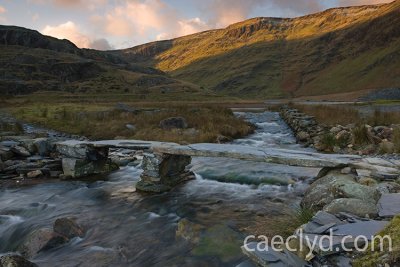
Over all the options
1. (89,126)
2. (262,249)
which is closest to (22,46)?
(89,126)

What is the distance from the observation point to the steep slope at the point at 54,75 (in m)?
91.8

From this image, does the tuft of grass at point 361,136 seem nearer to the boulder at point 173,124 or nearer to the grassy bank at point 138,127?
the grassy bank at point 138,127

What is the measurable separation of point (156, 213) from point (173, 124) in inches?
561

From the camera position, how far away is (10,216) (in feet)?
33.3

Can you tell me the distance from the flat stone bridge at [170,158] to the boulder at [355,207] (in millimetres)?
3194

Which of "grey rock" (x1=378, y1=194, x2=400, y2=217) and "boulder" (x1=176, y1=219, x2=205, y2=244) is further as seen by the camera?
"boulder" (x1=176, y1=219, x2=205, y2=244)

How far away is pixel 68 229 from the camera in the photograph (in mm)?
8461

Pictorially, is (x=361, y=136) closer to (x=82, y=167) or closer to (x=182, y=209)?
(x=182, y=209)

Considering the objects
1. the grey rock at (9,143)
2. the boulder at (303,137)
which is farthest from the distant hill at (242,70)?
the grey rock at (9,143)

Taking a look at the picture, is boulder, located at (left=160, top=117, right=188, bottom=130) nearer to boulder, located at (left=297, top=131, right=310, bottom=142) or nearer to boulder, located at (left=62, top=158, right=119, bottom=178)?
boulder, located at (left=297, top=131, right=310, bottom=142)

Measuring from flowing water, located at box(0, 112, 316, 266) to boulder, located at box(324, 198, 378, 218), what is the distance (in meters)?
2.07

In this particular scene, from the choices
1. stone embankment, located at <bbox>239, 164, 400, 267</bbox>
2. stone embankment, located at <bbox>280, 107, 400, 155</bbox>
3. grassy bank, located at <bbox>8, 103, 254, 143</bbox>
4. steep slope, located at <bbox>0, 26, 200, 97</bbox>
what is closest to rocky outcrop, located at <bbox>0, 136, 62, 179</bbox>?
grassy bank, located at <bbox>8, 103, 254, 143</bbox>

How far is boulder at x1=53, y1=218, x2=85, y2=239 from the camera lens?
8.34 meters

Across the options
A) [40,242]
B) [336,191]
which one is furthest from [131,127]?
[336,191]
